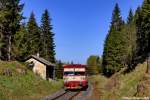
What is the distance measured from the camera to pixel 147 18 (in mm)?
57938

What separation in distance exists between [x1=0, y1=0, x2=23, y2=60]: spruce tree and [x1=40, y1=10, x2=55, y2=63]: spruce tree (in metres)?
30.4

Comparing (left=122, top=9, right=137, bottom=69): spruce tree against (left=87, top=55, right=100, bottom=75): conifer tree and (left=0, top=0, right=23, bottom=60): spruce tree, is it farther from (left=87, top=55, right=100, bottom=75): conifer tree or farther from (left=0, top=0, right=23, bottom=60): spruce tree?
(left=87, top=55, right=100, bottom=75): conifer tree

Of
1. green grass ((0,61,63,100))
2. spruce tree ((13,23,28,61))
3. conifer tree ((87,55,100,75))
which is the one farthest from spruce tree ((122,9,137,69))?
conifer tree ((87,55,100,75))

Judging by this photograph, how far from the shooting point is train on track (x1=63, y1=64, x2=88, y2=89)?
41.2 metres

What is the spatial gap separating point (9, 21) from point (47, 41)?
1414 inches

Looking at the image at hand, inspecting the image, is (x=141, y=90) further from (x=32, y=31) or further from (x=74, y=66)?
(x=32, y=31)

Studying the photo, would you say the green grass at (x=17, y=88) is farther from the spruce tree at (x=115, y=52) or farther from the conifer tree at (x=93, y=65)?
the conifer tree at (x=93, y=65)

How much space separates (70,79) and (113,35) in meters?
59.3

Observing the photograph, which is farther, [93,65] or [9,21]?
[93,65]

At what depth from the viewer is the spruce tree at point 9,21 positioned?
57147 mm

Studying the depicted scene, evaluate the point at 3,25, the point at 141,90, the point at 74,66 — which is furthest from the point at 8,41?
the point at 141,90

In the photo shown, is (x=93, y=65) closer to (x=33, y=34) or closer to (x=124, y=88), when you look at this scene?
(x=33, y=34)

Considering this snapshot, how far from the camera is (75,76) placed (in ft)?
136

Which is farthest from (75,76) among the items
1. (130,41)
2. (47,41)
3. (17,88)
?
(47,41)
